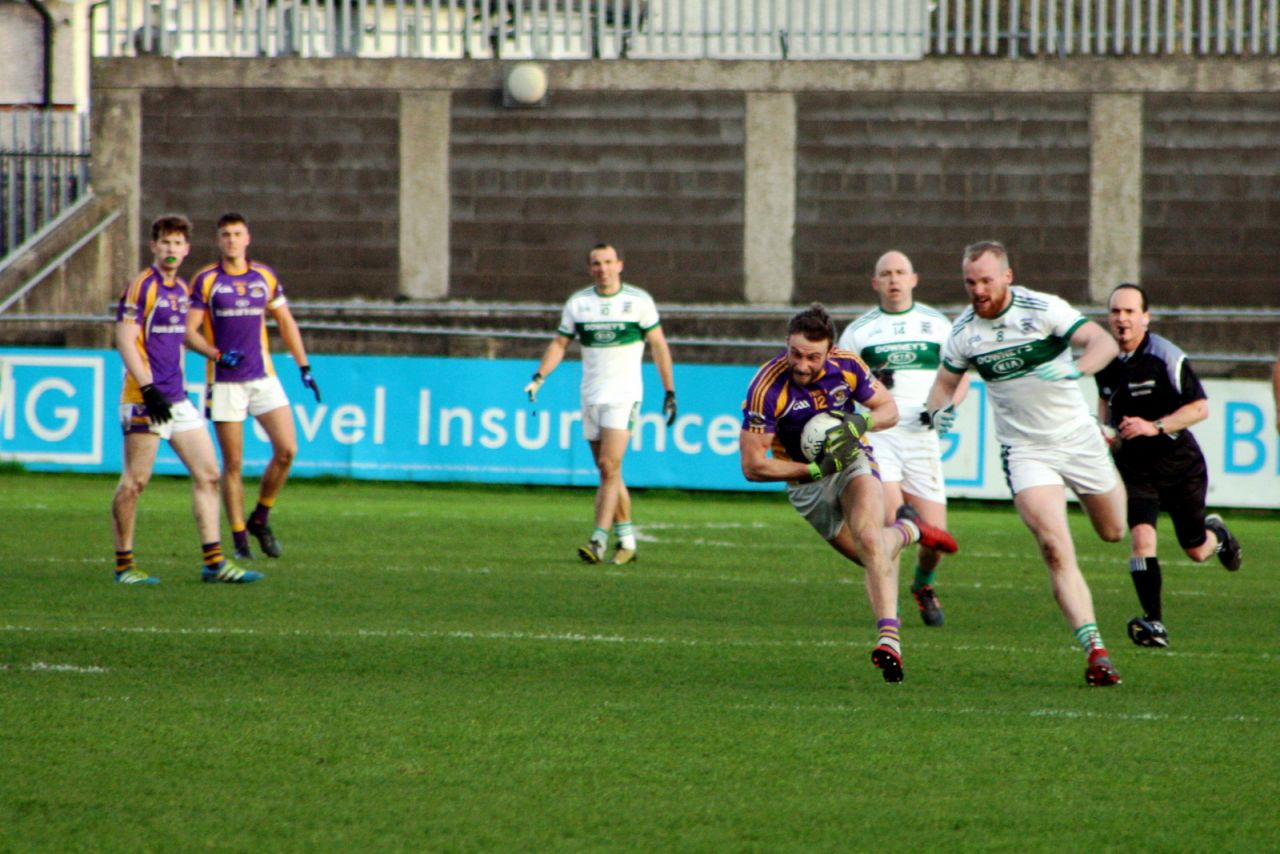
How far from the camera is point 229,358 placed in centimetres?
1210

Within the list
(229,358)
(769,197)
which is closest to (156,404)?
(229,358)

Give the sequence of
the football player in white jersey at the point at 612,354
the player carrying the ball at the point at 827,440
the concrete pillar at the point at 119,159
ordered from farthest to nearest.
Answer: the concrete pillar at the point at 119,159
the football player in white jersey at the point at 612,354
the player carrying the ball at the point at 827,440

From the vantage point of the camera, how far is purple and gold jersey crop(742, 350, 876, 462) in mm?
8383

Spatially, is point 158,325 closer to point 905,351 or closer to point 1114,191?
point 905,351

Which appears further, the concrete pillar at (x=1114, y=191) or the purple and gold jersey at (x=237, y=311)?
the concrete pillar at (x=1114, y=191)

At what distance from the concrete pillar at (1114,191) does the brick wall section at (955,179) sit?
118mm

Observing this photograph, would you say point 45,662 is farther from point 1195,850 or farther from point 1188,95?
point 1188,95

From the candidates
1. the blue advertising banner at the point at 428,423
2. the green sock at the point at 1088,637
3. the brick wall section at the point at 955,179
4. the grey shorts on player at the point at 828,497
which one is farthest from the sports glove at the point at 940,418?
the brick wall section at the point at 955,179

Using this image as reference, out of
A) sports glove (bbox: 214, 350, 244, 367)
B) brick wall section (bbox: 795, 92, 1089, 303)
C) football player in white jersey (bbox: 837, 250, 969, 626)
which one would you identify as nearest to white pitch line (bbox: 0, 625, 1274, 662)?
football player in white jersey (bbox: 837, 250, 969, 626)

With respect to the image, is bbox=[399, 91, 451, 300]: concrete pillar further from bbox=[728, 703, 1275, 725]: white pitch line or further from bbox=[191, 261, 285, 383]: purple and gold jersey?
bbox=[728, 703, 1275, 725]: white pitch line

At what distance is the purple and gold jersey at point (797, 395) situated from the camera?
27.5 feet

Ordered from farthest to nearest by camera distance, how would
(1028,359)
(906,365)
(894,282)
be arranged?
(906,365)
(894,282)
(1028,359)

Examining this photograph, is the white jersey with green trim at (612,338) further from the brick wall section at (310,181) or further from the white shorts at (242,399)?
the brick wall section at (310,181)

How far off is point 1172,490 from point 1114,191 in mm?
14822
